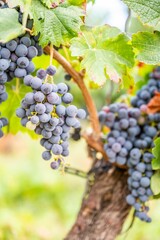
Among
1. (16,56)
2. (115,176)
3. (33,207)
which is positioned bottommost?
(33,207)

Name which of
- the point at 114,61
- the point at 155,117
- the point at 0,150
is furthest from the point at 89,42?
the point at 0,150

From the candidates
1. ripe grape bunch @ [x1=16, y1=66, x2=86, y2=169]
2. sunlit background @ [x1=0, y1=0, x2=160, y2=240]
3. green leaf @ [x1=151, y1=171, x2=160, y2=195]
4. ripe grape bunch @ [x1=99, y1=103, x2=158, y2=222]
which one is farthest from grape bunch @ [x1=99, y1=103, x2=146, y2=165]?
sunlit background @ [x1=0, y1=0, x2=160, y2=240]

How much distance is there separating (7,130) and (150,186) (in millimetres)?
405

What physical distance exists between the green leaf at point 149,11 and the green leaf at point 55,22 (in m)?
0.13

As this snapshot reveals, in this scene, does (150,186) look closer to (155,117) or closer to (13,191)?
(155,117)

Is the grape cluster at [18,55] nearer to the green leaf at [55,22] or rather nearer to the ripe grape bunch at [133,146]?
the green leaf at [55,22]

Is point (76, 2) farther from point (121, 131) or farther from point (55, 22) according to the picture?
point (121, 131)

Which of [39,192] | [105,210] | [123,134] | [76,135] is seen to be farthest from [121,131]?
[39,192]

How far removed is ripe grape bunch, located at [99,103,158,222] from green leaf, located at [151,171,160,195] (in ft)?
0.08

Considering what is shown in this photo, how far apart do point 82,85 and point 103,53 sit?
0.65 feet

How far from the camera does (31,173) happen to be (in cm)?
396

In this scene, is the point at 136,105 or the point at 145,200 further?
the point at 136,105

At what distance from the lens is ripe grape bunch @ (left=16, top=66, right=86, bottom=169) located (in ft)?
2.57

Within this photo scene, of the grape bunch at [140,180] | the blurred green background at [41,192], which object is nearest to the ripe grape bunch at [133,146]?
the grape bunch at [140,180]
